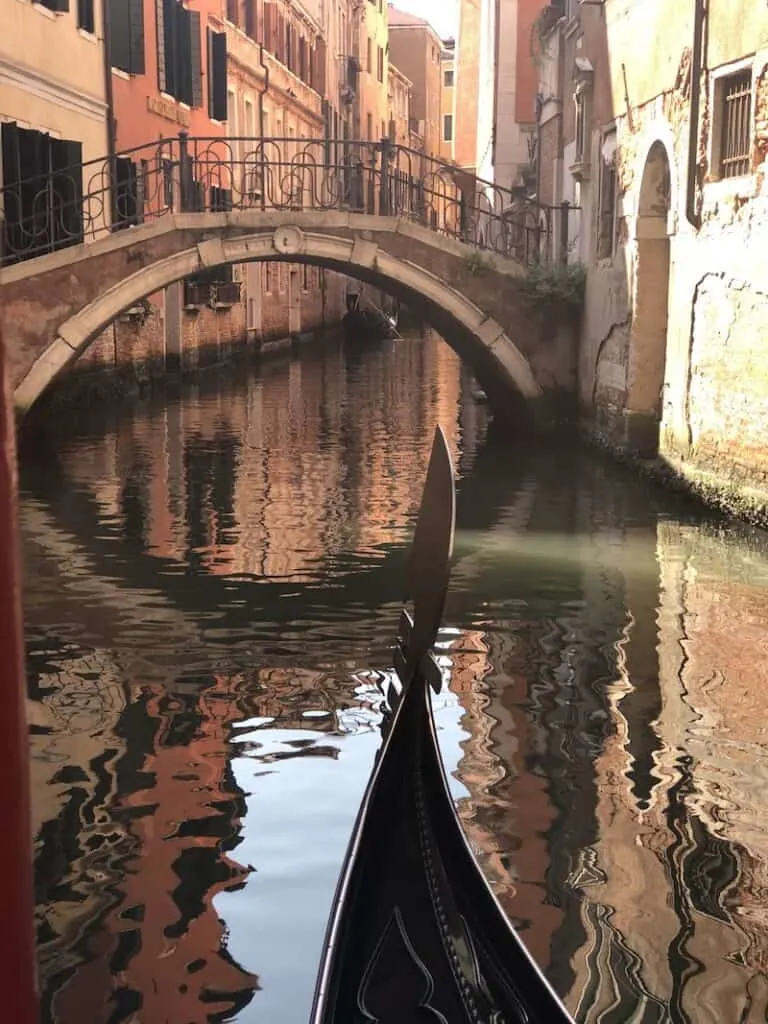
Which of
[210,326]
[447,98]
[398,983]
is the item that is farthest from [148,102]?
[447,98]

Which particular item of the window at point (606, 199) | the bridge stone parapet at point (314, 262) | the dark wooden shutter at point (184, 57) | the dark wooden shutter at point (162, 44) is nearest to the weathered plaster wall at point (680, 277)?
the window at point (606, 199)

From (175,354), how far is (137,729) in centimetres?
1445

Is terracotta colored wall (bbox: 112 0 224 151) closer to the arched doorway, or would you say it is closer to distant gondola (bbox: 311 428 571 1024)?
the arched doorway

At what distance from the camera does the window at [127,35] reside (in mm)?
→ 16328

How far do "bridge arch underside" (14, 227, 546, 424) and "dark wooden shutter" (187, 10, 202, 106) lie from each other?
6.58m

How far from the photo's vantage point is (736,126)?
908cm

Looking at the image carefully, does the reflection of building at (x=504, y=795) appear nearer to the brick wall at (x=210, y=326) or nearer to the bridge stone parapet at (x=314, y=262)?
the bridge stone parapet at (x=314, y=262)

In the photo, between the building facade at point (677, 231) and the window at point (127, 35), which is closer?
the building facade at point (677, 231)

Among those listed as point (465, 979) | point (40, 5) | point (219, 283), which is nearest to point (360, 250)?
point (40, 5)

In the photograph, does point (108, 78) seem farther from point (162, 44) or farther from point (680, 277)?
point (680, 277)

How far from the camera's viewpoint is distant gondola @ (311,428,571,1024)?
2246 mm

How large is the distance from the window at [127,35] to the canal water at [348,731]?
7.56 meters

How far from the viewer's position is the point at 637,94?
11.0m

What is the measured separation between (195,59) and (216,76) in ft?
3.74
